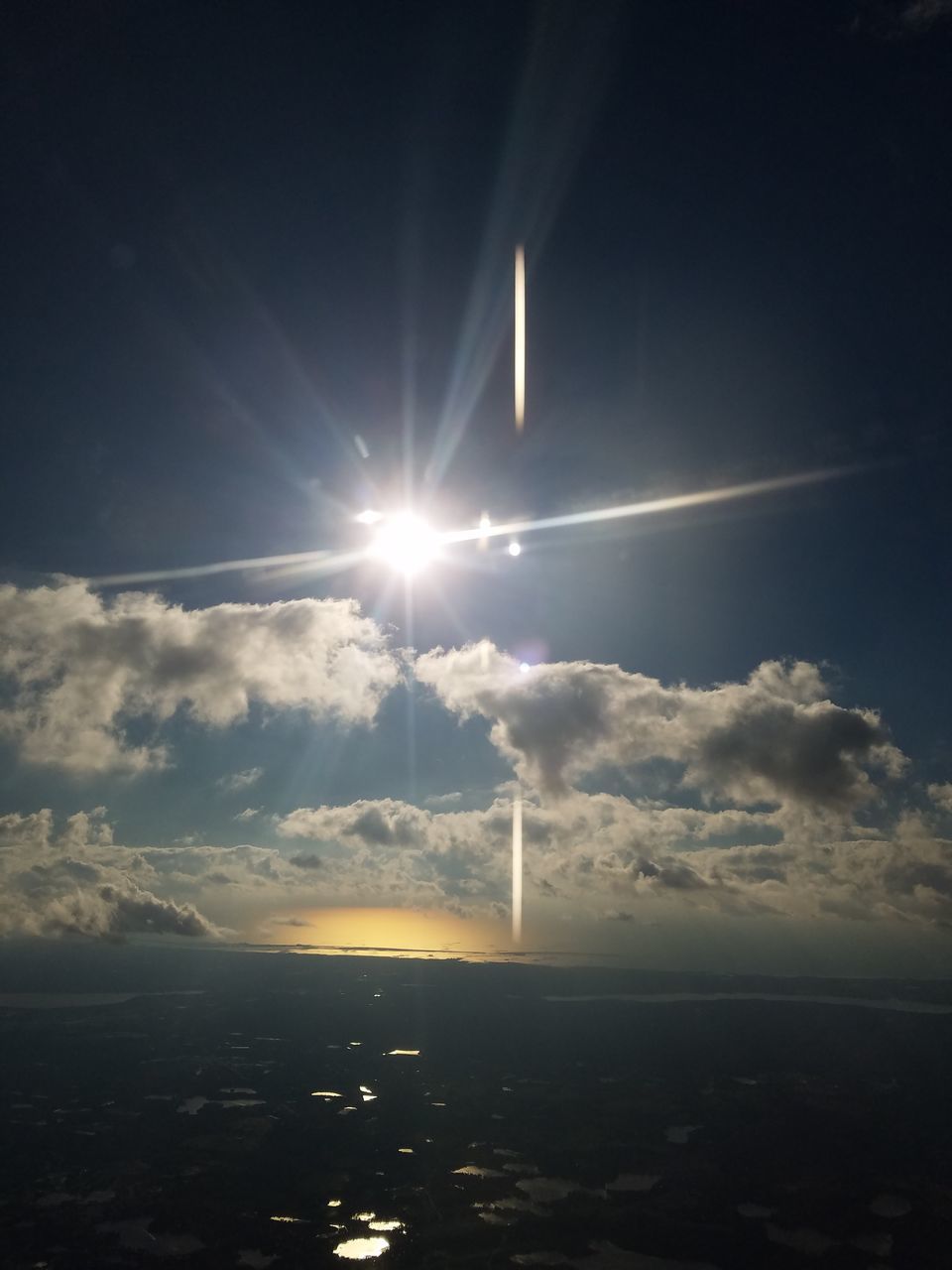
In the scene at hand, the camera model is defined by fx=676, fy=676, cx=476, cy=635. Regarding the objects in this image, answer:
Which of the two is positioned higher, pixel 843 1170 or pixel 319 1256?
pixel 319 1256

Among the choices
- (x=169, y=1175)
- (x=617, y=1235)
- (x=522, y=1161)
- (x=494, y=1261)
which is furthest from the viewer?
(x=522, y=1161)

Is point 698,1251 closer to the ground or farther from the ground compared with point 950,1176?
farther from the ground

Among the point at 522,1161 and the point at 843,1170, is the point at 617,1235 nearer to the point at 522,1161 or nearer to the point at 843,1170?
the point at 522,1161

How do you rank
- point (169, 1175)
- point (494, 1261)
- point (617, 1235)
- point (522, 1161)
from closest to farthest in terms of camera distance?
point (494, 1261) → point (617, 1235) → point (169, 1175) → point (522, 1161)

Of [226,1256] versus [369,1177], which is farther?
[369,1177]

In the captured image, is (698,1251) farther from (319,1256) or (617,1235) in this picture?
(319,1256)

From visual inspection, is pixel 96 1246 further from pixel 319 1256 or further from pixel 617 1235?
pixel 617 1235

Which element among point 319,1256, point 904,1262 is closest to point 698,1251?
point 904,1262

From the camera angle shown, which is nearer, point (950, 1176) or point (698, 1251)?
point (698, 1251)

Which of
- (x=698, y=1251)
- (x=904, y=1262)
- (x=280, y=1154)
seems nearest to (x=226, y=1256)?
(x=280, y=1154)
